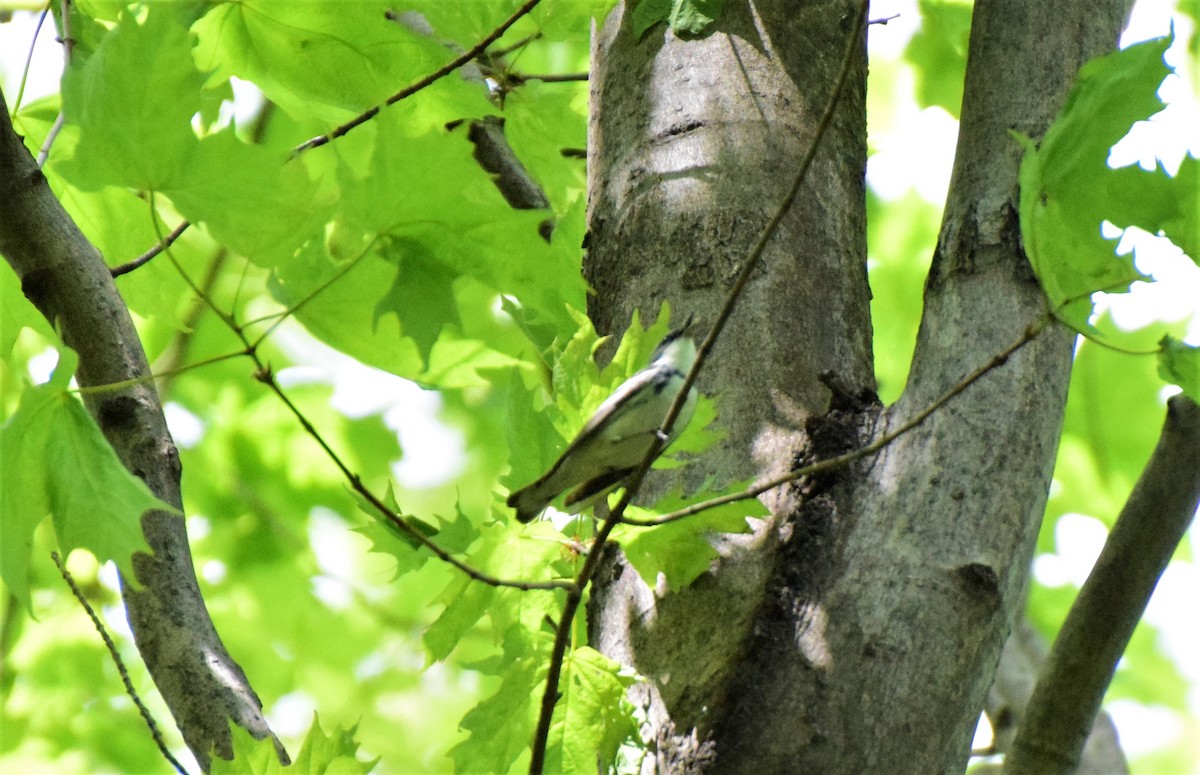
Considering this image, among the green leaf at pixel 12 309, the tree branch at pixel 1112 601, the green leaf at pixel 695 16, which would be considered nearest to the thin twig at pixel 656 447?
the green leaf at pixel 695 16

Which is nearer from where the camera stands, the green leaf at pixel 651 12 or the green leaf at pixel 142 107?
the green leaf at pixel 142 107

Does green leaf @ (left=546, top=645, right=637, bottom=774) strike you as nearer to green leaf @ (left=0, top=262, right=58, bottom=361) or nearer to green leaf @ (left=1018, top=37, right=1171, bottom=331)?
green leaf @ (left=1018, top=37, right=1171, bottom=331)

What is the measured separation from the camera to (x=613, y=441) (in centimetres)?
126

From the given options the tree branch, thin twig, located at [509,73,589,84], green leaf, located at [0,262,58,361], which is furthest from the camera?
thin twig, located at [509,73,589,84]

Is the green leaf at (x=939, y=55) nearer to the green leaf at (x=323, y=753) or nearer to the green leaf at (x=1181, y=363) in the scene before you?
the green leaf at (x=1181, y=363)

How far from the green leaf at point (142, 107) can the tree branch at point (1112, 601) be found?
1334 mm

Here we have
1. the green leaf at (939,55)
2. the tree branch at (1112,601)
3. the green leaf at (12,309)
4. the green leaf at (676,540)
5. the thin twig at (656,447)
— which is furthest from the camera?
the green leaf at (939,55)

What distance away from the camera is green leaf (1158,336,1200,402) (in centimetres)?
110

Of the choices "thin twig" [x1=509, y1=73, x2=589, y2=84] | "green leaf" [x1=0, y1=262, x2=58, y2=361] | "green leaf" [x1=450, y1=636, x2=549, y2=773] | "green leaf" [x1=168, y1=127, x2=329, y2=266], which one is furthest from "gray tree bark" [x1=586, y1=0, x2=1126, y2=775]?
"green leaf" [x1=0, y1=262, x2=58, y2=361]

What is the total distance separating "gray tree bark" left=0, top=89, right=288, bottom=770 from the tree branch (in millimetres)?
1139

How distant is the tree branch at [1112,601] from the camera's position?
1.54 m

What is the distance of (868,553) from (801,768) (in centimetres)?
27

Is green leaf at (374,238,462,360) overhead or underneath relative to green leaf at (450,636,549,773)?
overhead

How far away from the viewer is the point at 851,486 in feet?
4.51
